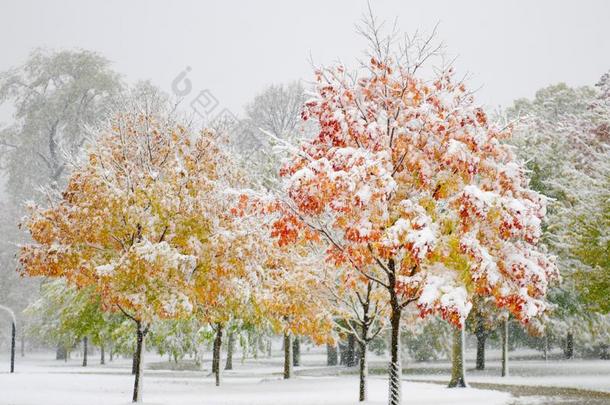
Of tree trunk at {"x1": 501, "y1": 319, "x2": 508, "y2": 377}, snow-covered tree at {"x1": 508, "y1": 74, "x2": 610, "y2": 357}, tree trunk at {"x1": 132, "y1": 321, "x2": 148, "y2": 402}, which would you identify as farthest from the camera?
tree trunk at {"x1": 501, "y1": 319, "x2": 508, "y2": 377}

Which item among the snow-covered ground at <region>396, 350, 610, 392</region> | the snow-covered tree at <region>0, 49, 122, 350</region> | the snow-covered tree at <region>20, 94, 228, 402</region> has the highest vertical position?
the snow-covered tree at <region>0, 49, 122, 350</region>

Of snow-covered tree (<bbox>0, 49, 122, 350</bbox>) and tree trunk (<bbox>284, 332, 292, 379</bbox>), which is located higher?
snow-covered tree (<bbox>0, 49, 122, 350</bbox>)

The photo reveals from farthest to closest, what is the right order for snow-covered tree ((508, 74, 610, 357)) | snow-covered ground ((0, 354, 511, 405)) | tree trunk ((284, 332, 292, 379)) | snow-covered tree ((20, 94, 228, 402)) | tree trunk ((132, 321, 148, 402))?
1. tree trunk ((284, 332, 292, 379))
2. snow-covered tree ((508, 74, 610, 357))
3. snow-covered ground ((0, 354, 511, 405))
4. tree trunk ((132, 321, 148, 402))
5. snow-covered tree ((20, 94, 228, 402))

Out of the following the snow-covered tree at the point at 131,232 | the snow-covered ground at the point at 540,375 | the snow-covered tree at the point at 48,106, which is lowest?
the snow-covered ground at the point at 540,375

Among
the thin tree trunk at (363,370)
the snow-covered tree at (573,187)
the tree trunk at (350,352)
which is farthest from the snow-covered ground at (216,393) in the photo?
the tree trunk at (350,352)

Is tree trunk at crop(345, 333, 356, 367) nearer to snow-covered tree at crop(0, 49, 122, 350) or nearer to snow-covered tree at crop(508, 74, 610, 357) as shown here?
snow-covered tree at crop(508, 74, 610, 357)

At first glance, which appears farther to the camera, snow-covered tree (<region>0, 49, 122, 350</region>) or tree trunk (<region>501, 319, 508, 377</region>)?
snow-covered tree (<region>0, 49, 122, 350</region>)

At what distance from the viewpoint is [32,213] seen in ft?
58.8

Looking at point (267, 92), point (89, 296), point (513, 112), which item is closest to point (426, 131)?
point (89, 296)

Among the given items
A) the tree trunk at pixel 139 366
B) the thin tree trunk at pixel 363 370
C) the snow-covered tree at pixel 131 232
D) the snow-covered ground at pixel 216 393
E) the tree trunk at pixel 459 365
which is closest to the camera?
the snow-covered tree at pixel 131 232

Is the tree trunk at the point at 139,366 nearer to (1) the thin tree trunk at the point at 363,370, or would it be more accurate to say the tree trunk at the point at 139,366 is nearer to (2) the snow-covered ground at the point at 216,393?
(2) the snow-covered ground at the point at 216,393

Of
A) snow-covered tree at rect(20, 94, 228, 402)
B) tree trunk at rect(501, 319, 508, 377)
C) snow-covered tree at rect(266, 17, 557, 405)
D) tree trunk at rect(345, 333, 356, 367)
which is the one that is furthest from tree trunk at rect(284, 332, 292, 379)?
snow-covered tree at rect(266, 17, 557, 405)

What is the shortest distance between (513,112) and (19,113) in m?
32.4

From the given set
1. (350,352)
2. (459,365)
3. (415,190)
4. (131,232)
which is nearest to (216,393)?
(131,232)
